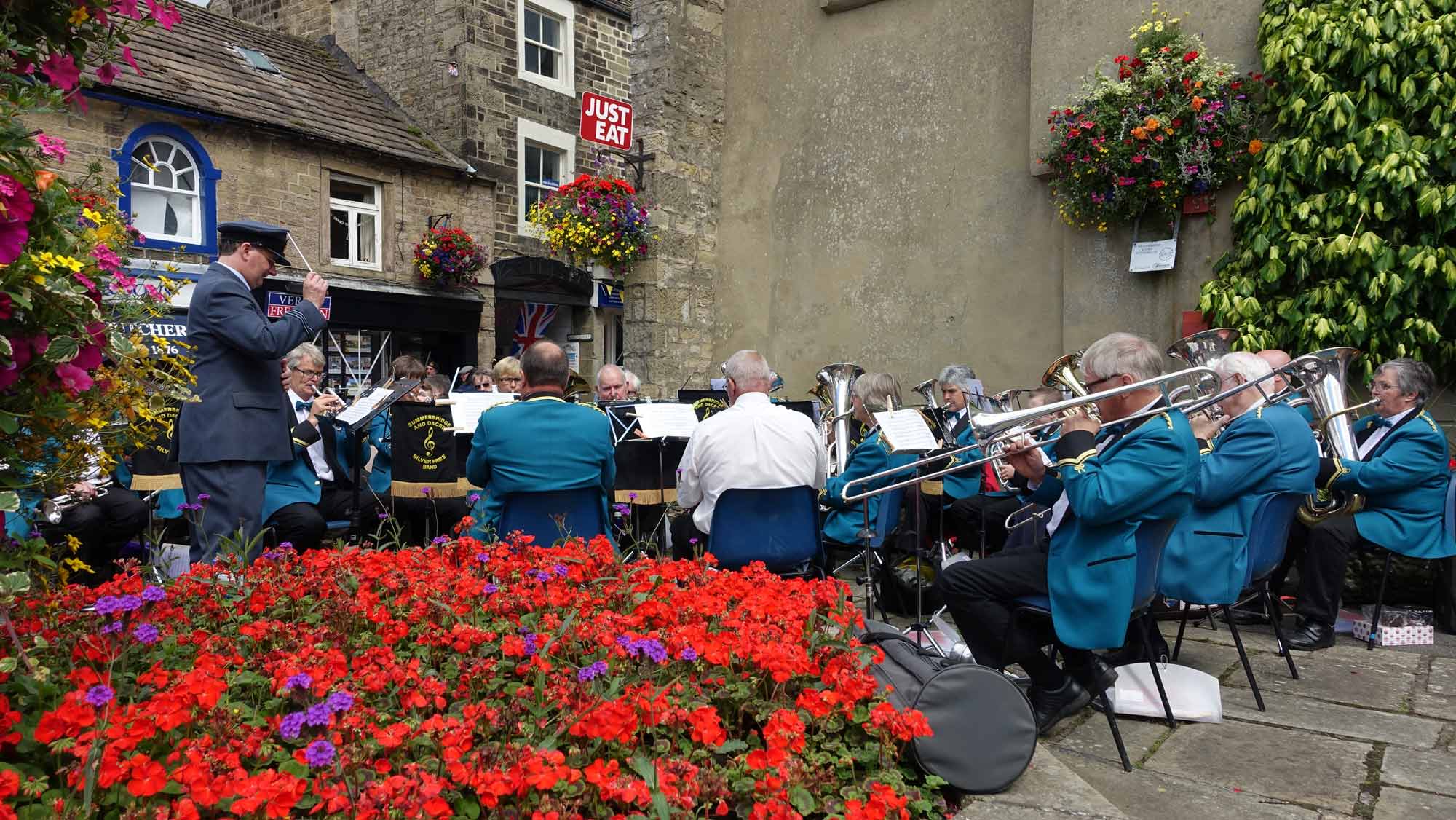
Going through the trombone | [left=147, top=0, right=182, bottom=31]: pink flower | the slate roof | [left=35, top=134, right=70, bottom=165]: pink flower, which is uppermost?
the slate roof

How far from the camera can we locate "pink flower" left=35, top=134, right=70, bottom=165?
2232 millimetres

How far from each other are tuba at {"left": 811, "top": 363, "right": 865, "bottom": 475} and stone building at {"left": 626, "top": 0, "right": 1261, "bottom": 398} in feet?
4.52

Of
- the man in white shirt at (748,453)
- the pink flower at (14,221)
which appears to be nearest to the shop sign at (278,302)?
the man in white shirt at (748,453)

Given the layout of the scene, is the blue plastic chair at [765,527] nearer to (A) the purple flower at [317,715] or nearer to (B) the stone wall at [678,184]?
(A) the purple flower at [317,715]

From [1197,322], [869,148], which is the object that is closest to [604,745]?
[1197,322]

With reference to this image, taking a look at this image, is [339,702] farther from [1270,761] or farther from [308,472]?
[308,472]

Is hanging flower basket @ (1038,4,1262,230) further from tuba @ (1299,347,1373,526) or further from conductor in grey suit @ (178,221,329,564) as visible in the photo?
conductor in grey suit @ (178,221,329,564)

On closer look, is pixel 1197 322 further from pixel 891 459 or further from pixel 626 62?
pixel 626 62

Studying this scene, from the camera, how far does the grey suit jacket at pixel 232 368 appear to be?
4.20 meters

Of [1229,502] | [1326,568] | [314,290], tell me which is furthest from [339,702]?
[1326,568]

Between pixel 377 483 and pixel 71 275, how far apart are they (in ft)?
15.1

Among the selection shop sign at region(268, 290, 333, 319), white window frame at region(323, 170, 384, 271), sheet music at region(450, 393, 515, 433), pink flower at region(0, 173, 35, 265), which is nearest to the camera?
pink flower at region(0, 173, 35, 265)

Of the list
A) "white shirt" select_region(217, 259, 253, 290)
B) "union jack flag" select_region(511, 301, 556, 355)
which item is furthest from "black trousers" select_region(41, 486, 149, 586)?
"union jack flag" select_region(511, 301, 556, 355)

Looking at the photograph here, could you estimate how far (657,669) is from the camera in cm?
275
